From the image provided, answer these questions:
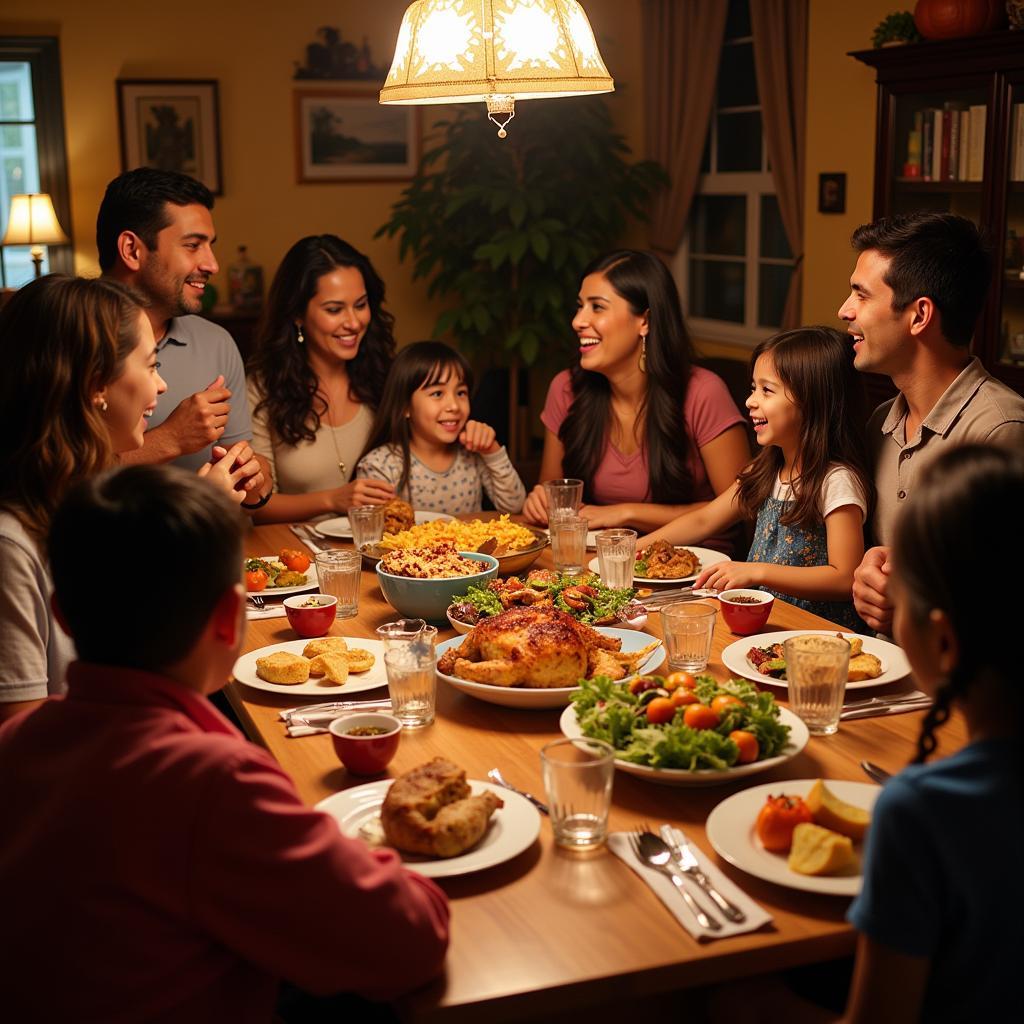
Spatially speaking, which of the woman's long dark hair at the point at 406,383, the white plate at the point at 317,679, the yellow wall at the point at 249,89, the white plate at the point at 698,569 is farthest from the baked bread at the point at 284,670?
the yellow wall at the point at 249,89

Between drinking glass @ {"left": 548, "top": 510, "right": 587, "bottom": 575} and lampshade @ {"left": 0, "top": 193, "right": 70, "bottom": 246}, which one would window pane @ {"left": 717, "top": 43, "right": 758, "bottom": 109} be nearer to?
lampshade @ {"left": 0, "top": 193, "right": 70, "bottom": 246}

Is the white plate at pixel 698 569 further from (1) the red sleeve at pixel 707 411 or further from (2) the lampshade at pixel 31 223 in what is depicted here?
(2) the lampshade at pixel 31 223

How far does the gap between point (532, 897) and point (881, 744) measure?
59cm

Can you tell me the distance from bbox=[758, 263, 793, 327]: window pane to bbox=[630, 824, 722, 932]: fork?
499cm

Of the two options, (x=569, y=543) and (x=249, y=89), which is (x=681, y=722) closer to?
(x=569, y=543)

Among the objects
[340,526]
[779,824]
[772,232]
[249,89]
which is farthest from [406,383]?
[249,89]

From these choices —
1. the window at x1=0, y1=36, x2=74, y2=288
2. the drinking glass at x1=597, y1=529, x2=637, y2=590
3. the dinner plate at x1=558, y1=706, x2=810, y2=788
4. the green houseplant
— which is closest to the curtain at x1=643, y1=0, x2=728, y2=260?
the green houseplant

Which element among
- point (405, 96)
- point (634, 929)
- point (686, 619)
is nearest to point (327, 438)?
point (405, 96)

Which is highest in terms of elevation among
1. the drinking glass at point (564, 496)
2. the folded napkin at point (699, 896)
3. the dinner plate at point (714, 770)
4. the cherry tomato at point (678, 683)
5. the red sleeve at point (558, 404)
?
the red sleeve at point (558, 404)

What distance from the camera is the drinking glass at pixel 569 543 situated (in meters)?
2.45

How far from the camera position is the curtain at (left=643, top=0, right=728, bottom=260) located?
618 centimetres

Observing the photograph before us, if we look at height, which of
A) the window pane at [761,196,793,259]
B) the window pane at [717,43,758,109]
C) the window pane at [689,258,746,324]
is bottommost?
the window pane at [689,258,746,324]

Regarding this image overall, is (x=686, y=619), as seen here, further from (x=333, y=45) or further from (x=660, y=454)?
(x=333, y=45)

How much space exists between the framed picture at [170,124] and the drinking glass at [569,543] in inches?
175
